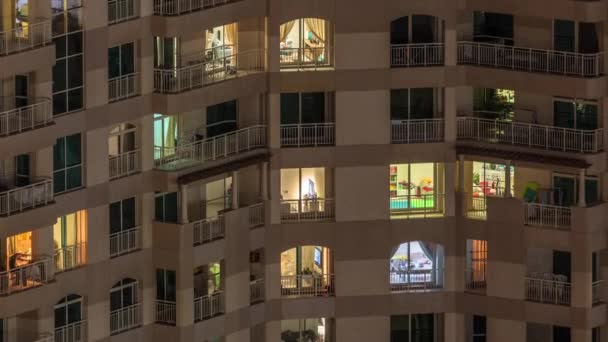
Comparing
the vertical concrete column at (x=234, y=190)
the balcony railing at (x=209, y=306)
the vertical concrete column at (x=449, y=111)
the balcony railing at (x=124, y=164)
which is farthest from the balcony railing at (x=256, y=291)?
the vertical concrete column at (x=449, y=111)

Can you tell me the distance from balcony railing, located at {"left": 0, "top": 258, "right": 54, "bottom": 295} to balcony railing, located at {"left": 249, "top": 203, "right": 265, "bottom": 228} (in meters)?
10.2

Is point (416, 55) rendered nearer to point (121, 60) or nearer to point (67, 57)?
point (121, 60)

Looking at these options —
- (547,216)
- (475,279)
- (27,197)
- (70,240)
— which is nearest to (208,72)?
(70,240)

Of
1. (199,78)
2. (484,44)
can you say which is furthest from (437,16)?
(199,78)

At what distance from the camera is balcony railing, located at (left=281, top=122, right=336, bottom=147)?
111 m

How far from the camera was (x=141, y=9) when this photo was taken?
347 feet

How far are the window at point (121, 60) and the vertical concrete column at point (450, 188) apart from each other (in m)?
12.8

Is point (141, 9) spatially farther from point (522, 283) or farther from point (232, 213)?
point (522, 283)

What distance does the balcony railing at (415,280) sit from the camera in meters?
113

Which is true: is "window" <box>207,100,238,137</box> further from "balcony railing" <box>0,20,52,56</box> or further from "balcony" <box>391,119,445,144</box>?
"balcony railing" <box>0,20,52,56</box>

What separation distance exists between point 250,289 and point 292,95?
6.90 meters

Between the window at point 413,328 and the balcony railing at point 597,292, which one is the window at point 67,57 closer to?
the window at point 413,328

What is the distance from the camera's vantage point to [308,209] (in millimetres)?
111812

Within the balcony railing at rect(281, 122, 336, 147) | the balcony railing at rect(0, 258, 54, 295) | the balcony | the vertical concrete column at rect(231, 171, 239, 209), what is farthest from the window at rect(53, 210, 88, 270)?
the balcony
